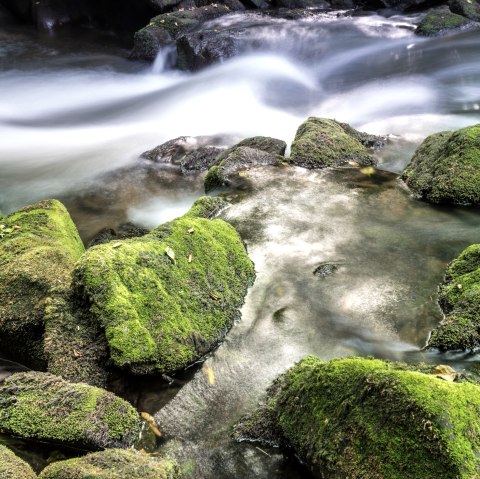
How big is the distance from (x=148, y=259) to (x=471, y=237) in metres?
4.06

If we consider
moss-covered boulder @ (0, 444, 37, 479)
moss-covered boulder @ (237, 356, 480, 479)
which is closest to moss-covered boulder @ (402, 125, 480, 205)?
moss-covered boulder @ (237, 356, 480, 479)

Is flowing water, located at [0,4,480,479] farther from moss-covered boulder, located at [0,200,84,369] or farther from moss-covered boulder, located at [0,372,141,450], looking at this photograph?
moss-covered boulder, located at [0,200,84,369]

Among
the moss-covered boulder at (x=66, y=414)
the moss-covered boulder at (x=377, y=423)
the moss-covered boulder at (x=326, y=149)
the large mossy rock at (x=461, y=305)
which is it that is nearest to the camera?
the moss-covered boulder at (x=377, y=423)

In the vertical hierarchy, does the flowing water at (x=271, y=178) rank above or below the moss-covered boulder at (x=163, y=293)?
below

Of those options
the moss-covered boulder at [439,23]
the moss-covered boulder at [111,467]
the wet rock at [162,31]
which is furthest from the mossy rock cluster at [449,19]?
the moss-covered boulder at [111,467]

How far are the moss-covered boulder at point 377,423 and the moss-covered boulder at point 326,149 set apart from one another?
542 centimetres

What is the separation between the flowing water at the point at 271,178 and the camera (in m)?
4.50

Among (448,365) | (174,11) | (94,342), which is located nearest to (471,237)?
(448,365)

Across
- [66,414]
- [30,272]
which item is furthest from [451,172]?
[66,414]

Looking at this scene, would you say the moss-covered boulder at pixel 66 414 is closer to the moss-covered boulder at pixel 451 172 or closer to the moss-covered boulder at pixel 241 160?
the moss-covered boulder at pixel 241 160

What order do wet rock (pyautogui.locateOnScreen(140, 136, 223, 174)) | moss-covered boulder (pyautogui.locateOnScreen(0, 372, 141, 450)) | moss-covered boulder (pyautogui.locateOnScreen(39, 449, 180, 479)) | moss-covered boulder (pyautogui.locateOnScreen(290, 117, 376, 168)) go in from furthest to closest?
1. wet rock (pyautogui.locateOnScreen(140, 136, 223, 174))
2. moss-covered boulder (pyautogui.locateOnScreen(290, 117, 376, 168))
3. moss-covered boulder (pyautogui.locateOnScreen(0, 372, 141, 450))
4. moss-covered boulder (pyautogui.locateOnScreen(39, 449, 180, 479))

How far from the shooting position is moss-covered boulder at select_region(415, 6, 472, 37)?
16.7 m

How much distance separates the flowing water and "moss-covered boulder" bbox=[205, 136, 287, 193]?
0.37m

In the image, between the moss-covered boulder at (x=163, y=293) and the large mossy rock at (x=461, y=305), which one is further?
the large mossy rock at (x=461, y=305)
